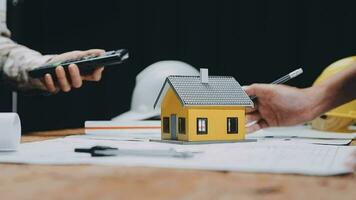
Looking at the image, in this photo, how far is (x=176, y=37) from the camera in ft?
6.53

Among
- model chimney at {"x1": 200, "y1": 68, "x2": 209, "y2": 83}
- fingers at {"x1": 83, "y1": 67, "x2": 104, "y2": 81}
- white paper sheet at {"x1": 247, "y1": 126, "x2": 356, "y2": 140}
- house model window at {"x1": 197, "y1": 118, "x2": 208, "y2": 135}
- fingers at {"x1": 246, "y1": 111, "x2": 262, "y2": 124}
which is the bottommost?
white paper sheet at {"x1": 247, "y1": 126, "x2": 356, "y2": 140}

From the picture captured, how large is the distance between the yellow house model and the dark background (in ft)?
3.01

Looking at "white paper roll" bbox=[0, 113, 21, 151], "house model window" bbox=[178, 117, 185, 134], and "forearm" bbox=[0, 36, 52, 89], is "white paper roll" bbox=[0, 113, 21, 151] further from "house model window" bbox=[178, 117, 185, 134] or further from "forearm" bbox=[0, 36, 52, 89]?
"forearm" bbox=[0, 36, 52, 89]

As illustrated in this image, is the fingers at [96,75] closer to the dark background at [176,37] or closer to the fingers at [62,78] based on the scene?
the fingers at [62,78]

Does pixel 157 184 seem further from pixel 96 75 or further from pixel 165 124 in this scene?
pixel 96 75

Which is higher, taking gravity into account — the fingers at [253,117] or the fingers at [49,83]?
the fingers at [49,83]

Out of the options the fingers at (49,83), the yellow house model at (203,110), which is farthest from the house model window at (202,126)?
the fingers at (49,83)

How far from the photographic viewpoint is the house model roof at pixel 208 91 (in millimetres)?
948

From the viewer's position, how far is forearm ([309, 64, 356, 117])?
1.17m

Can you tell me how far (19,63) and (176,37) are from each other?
0.77m

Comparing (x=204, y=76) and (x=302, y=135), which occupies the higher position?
(x=204, y=76)

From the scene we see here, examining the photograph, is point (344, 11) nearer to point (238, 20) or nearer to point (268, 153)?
point (238, 20)

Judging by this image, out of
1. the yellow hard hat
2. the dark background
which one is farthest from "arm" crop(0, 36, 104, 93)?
the yellow hard hat

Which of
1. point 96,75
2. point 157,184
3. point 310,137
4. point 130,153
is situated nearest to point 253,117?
point 310,137
